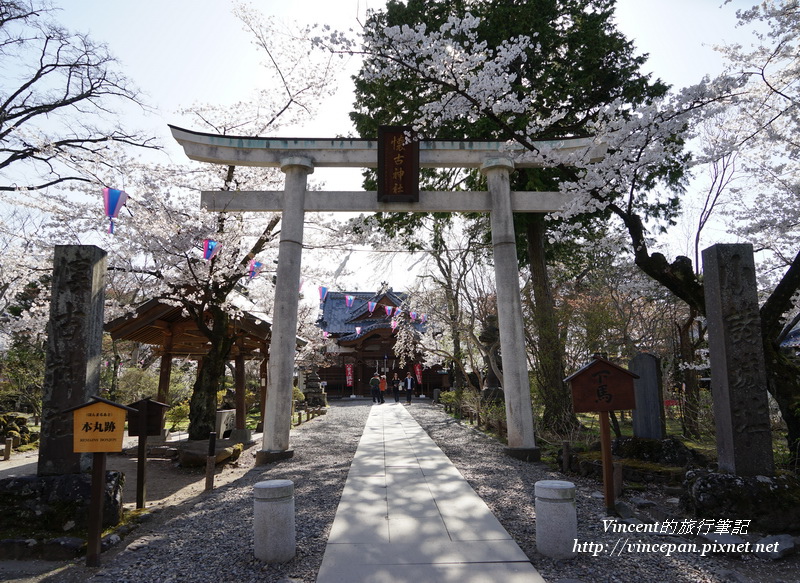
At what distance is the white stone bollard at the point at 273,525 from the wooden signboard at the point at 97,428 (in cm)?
154

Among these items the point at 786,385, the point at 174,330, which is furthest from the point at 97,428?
the point at 174,330

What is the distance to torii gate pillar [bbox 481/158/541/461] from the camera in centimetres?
870

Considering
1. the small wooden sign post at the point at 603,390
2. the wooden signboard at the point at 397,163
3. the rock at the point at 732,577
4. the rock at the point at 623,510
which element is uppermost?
the wooden signboard at the point at 397,163

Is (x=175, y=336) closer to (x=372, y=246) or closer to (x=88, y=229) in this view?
(x=88, y=229)

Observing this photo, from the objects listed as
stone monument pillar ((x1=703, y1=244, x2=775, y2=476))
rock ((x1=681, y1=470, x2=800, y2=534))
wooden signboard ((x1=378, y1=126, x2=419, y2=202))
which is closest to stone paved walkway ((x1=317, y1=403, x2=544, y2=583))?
rock ((x1=681, y1=470, x2=800, y2=534))

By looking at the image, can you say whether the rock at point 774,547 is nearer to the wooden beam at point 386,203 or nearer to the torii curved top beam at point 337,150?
the wooden beam at point 386,203

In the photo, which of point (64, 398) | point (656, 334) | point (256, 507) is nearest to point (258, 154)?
point (64, 398)

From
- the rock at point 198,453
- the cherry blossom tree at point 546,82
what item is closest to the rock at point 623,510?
the cherry blossom tree at point 546,82

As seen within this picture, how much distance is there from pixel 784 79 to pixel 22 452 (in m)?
17.5

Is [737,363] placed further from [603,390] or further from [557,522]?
[557,522]

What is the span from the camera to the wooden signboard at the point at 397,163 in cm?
938

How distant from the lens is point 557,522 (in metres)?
4.05

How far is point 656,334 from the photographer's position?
14.7 meters

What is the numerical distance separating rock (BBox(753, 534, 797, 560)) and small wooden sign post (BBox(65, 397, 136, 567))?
6006mm
